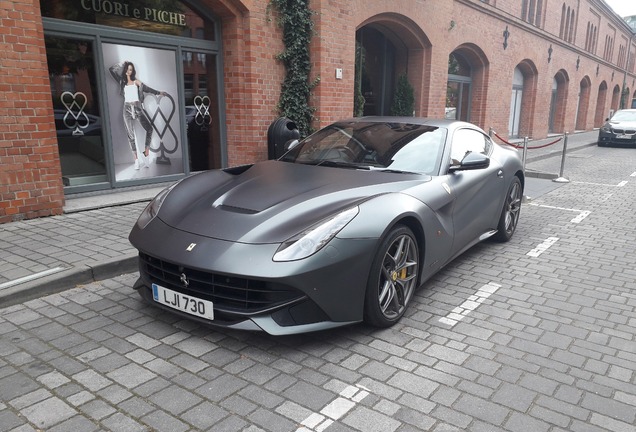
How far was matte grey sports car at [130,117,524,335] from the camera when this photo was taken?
299 centimetres

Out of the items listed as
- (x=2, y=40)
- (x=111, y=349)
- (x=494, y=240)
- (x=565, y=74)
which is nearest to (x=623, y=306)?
(x=494, y=240)

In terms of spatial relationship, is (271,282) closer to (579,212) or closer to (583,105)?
(579,212)

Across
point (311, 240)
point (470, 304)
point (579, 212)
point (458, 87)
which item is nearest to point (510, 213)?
point (470, 304)

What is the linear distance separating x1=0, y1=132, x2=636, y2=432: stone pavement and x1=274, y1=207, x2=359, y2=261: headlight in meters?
0.69

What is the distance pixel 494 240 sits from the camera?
19.6 ft

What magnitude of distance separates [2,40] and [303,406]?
5.36 m

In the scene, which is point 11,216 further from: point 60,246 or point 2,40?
point 2,40

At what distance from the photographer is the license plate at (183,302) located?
3078 mm

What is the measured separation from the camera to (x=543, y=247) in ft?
19.0

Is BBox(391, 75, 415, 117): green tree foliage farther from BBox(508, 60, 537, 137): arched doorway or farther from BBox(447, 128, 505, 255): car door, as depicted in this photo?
BBox(508, 60, 537, 137): arched doorway

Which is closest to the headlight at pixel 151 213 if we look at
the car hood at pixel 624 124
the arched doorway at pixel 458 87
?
the arched doorway at pixel 458 87

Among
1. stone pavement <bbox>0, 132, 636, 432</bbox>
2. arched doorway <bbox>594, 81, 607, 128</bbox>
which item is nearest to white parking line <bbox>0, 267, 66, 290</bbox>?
stone pavement <bbox>0, 132, 636, 432</bbox>

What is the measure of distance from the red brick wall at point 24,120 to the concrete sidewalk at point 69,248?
0.30 meters

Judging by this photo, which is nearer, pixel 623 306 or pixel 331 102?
pixel 623 306
